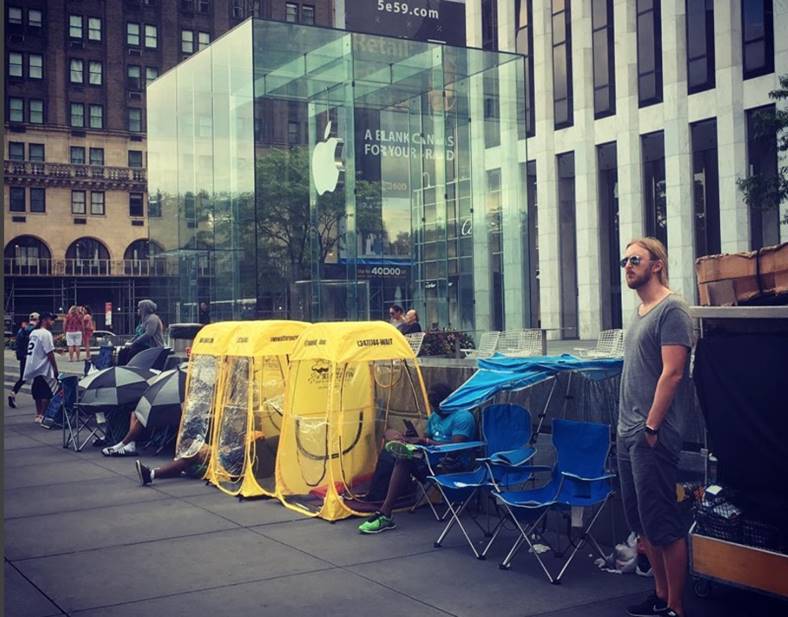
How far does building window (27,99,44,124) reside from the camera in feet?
216

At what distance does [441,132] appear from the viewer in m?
23.5

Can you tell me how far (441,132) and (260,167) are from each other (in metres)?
4.70

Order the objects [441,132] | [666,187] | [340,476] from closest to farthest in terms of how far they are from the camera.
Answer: [340,476] → [441,132] → [666,187]

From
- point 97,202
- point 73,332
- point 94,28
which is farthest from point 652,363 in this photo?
point 97,202

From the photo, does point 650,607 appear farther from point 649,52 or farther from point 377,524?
point 649,52

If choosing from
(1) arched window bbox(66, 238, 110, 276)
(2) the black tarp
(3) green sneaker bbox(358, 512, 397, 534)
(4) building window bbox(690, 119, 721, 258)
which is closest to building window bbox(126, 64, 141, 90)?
(1) arched window bbox(66, 238, 110, 276)

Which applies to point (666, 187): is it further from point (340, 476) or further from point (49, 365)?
point (340, 476)

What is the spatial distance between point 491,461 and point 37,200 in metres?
65.2

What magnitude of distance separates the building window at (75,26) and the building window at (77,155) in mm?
7798

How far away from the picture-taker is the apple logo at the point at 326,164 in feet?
71.5

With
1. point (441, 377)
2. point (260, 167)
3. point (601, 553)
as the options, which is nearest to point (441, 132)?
point (260, 167)

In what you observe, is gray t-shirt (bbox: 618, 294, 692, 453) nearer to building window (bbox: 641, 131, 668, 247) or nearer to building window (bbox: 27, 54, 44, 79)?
building window (bbox: 641, 131, 668, 247)

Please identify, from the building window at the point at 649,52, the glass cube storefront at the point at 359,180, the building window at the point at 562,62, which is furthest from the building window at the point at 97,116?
the glass cube storefront at the point at 359,180

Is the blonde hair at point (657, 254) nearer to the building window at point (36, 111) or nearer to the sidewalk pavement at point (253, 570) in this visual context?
the sidewalk pavement at point (253, 570)
